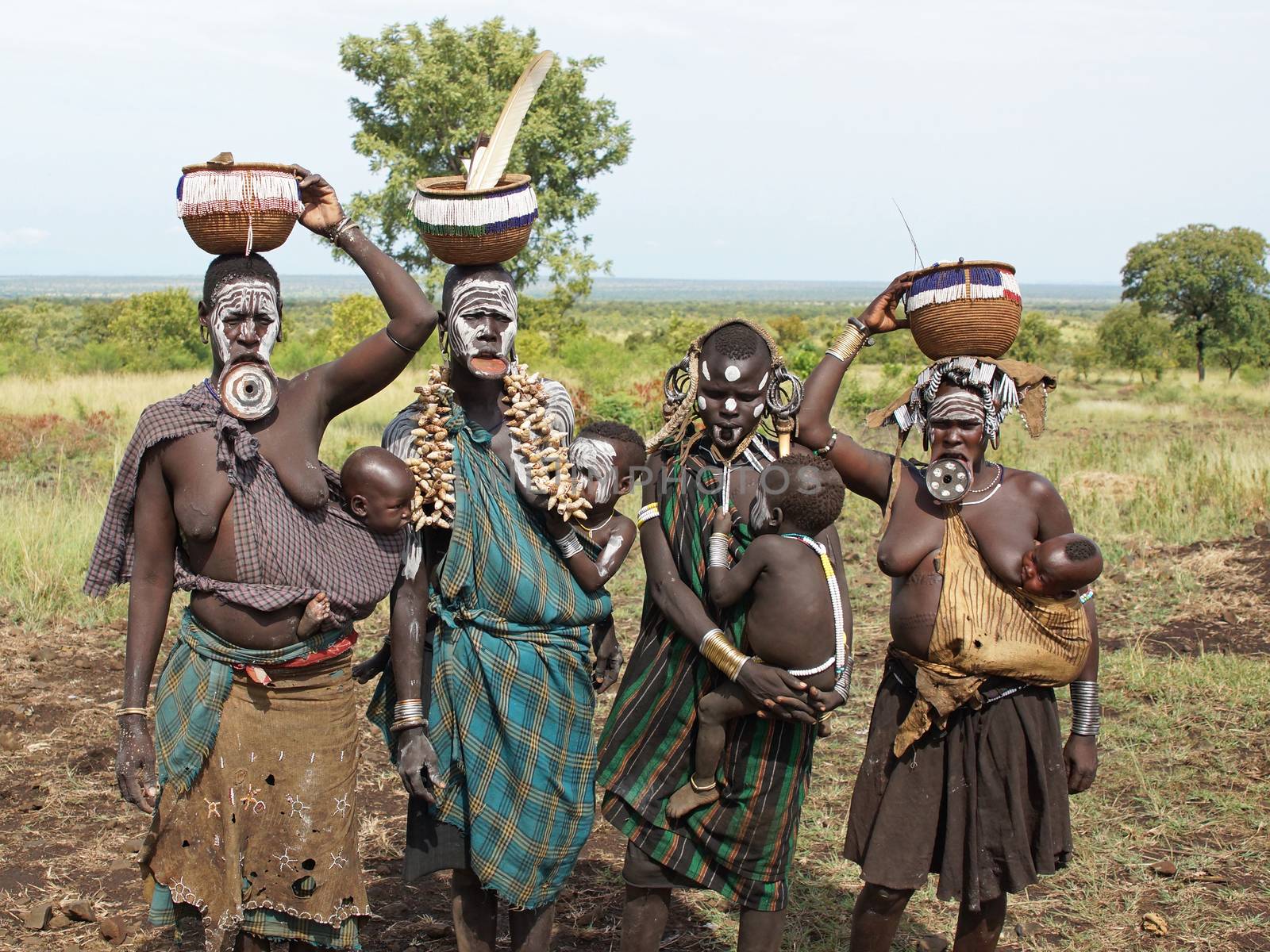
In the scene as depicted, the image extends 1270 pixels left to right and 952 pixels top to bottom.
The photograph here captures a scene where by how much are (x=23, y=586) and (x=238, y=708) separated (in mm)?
4449

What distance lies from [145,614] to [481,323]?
1000 millimetres

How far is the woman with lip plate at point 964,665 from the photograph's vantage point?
2.83 meters

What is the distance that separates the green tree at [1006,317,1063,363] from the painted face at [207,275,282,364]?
22800 mm

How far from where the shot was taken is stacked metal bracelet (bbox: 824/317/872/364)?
298 cm

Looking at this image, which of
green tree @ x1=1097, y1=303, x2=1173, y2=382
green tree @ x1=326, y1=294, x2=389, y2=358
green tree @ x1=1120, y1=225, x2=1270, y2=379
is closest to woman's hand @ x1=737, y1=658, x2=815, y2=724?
green tree @ x1=326, y1=294, x2=389, y2=358

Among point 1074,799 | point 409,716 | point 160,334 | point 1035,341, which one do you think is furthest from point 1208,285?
point 409,716

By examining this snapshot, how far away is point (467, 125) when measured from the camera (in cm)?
1423

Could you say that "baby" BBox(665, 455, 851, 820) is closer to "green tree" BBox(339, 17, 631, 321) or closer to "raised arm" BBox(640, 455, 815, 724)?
"raised arm" BBox(640, 455, 815, 724)

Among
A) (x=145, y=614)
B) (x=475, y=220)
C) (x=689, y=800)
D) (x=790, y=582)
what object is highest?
(x=475, y=220)

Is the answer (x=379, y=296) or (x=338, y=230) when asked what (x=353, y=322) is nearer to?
(x=338, y=230)

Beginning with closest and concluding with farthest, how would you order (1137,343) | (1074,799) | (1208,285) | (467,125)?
(1074,799) < (467,125) < (1137,343) < (1208,285)

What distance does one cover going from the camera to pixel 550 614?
2.77 metres

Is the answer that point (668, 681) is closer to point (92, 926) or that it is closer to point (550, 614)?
point (550, 614)

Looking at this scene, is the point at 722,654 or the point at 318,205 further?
the point at 722,654
